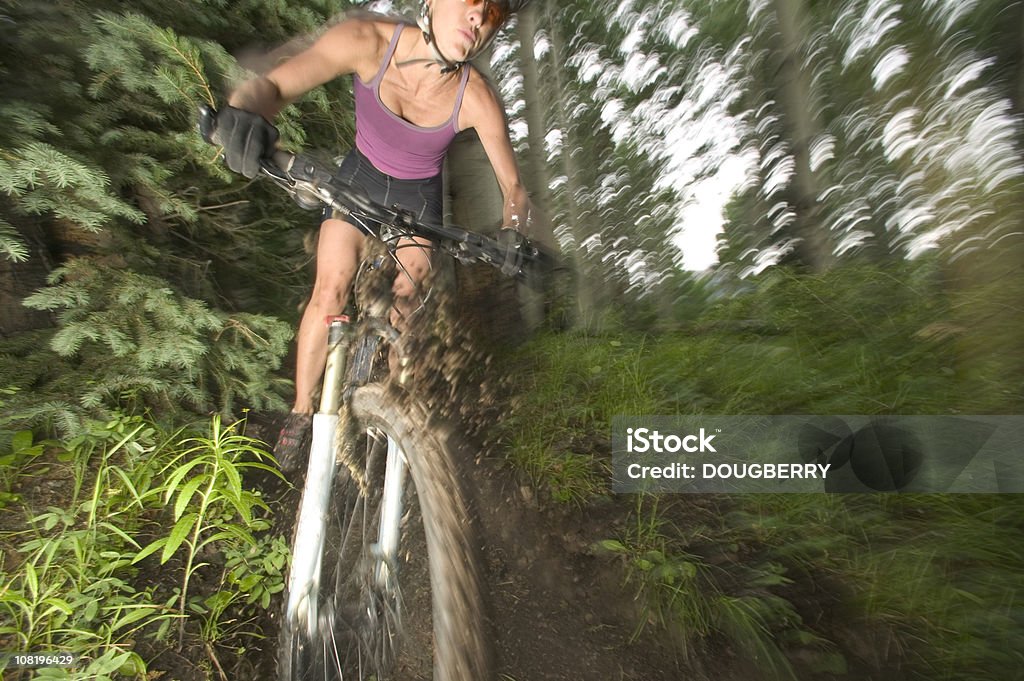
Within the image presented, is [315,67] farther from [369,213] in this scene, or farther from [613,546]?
[613,546]

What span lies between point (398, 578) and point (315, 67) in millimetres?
975

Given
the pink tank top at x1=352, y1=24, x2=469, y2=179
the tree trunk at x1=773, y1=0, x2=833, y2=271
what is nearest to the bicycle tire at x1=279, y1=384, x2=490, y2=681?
the pink tank top at x1=352, y1=24, x2=469, y2=179

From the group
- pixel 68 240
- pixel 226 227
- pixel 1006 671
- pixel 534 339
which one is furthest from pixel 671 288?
pixel 68 240

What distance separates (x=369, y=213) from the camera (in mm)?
623

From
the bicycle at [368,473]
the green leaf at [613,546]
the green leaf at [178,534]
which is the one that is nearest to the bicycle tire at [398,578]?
the bicycle at [368,473]

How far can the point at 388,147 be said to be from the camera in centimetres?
89

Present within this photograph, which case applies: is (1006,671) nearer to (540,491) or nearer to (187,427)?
(540,491)

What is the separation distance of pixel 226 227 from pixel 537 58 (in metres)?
1.25

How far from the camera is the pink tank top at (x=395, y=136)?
32.7 inches

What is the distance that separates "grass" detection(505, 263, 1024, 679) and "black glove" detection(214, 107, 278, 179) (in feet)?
2.76

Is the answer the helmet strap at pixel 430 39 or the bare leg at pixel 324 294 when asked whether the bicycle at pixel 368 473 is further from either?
the helmet strap at pixel 430 39

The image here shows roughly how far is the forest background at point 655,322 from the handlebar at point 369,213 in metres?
0.38

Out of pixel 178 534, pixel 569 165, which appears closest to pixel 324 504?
pixel 178 534

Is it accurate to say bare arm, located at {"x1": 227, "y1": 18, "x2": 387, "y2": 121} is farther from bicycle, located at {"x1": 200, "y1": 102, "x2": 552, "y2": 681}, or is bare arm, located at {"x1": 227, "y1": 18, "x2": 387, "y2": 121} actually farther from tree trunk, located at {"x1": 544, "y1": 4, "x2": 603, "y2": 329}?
tree trunk, located at {"x1": 544, "y1": 4, "x2": 603, "y2": 329}
